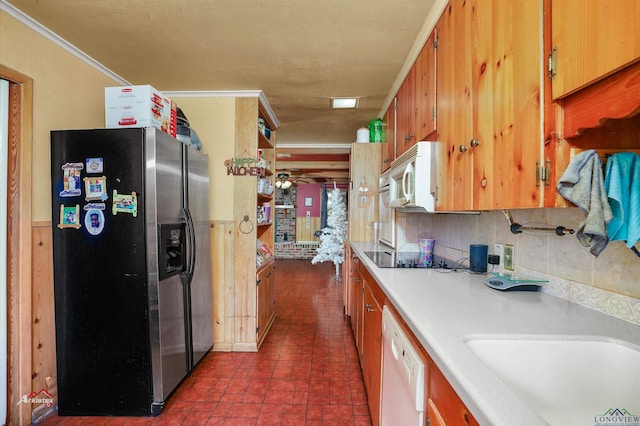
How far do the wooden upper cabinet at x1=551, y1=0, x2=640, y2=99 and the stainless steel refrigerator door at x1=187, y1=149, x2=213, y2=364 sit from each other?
216 centimetres

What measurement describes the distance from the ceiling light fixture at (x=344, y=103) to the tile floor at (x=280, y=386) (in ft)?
7.75

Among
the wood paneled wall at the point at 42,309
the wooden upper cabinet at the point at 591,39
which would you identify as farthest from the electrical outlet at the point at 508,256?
the wood paneled wall at the point at 42,309

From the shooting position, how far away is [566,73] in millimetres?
785

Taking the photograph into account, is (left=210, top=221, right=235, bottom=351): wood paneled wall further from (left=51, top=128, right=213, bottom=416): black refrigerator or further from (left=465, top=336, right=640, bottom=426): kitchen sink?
(left=465, top=336, right=640, bottom=426): kitchen sink

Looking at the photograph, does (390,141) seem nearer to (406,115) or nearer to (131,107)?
(406,115)

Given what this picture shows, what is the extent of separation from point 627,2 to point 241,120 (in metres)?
2.61

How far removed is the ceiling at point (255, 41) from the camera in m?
1.68

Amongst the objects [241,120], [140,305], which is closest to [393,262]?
[140,305]

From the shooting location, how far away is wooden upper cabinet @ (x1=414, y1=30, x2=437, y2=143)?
5.62 feet

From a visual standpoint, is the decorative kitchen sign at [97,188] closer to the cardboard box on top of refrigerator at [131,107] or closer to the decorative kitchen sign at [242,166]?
the cardboard box on top of refrigerator at [131,107]

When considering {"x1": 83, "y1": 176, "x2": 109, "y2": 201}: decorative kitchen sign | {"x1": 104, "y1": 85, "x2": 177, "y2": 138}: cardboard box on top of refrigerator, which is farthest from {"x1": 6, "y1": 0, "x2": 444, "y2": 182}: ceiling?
{"x1": 83, "y1": 176, "x2": 109, "y2": 201}: decorative kitchen sign

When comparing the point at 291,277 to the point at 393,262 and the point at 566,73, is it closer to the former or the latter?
the point at 393,262

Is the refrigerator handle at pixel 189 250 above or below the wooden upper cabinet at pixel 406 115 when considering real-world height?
below

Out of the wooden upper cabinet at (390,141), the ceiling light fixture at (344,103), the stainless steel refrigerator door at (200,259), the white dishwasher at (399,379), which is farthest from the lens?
the ceiling light fixture at (344,103)
